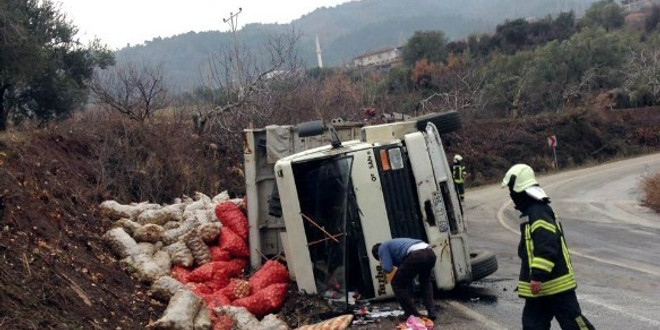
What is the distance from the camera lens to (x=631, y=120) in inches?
1542

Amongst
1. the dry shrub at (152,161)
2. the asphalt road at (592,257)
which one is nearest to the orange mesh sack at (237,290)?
the asphalt road at (592,257)

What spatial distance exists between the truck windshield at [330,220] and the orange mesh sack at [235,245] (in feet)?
7.22

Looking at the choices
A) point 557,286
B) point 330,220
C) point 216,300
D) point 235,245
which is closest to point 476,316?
point 330,220

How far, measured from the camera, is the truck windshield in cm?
820

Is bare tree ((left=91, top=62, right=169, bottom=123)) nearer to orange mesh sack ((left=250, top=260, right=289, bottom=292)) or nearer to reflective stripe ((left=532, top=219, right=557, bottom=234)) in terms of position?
orange mesh sack ((left=250, top=260, right=289, bottom=292))

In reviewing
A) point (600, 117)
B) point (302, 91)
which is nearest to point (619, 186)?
point (302, 91)

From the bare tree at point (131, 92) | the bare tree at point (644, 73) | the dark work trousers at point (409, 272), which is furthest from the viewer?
the bare tree at point (644, 73)

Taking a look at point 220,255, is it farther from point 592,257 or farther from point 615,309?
point 592,257

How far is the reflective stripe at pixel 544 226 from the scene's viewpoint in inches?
220

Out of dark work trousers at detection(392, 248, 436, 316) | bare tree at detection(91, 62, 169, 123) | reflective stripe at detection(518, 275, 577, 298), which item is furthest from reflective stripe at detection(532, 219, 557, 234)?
bare tree at detection(91, 62, 169, 123)

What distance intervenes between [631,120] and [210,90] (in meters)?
25.7

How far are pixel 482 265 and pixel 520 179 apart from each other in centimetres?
358

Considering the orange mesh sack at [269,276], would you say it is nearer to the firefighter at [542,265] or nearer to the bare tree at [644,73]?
the firefighter at [542,265]

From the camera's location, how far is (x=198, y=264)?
10367 mm
